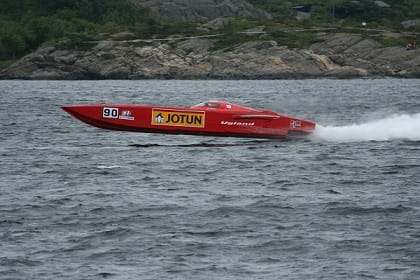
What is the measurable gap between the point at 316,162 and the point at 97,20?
138 metres

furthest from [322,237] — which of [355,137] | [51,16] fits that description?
[51,16]

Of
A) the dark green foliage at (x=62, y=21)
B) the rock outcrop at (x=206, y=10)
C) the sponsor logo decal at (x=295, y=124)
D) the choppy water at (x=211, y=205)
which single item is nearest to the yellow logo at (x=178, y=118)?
the choppy water at (x=211, y=205)

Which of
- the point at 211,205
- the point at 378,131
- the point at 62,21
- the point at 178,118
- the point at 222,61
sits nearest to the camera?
the point at 211,205

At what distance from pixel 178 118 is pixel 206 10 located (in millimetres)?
133581

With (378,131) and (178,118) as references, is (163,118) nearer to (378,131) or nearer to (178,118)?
(178,118)

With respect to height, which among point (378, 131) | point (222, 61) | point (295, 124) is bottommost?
point (378, 131)

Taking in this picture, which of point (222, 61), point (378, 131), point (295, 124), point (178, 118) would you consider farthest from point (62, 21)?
point (178, 118)

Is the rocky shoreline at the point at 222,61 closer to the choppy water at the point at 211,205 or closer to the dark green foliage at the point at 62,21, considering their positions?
the dark green foliage at the point at 62,21

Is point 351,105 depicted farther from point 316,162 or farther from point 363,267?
point 363,267

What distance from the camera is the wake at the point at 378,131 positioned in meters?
41.4

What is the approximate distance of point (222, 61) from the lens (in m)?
124

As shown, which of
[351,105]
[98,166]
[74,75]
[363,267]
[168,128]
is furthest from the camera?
[74,75]

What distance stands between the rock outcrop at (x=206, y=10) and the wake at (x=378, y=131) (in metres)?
125

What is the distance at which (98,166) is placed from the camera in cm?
3244
